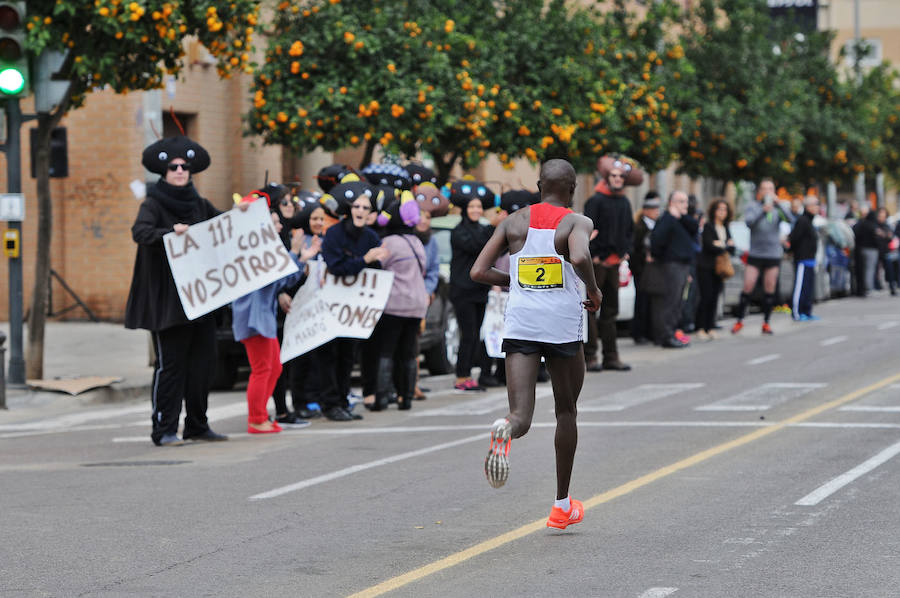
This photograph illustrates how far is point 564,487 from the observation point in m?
7.96

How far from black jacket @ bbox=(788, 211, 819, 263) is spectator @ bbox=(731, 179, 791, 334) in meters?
2.22

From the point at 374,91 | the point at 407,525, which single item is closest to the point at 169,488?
the point at 407,525

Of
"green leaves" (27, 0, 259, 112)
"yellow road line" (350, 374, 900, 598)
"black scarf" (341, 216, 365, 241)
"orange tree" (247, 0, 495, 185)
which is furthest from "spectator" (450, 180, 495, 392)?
"orange tree" (247, 0, 495, 185)

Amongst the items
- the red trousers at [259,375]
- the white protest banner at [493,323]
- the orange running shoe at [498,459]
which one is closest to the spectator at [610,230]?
the white protest banner at [493,323]

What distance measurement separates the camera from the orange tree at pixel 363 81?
2092 centimetres

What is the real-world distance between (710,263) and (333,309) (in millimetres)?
9427

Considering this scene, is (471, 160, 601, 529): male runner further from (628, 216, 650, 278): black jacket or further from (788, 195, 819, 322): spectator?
(788, 195, 819, 322): spectator

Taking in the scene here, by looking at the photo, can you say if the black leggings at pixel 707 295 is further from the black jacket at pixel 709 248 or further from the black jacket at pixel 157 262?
the black jacket at pixel 157 262

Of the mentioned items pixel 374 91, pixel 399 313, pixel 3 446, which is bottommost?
pixel 3 446

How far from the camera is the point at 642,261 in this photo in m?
20.4

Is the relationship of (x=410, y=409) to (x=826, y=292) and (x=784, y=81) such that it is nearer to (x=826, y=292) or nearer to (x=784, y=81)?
(x=826, y=292)

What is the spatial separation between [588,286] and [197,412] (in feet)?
15.8

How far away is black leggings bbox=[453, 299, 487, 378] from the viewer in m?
15.2

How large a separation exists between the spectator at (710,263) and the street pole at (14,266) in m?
9.46
